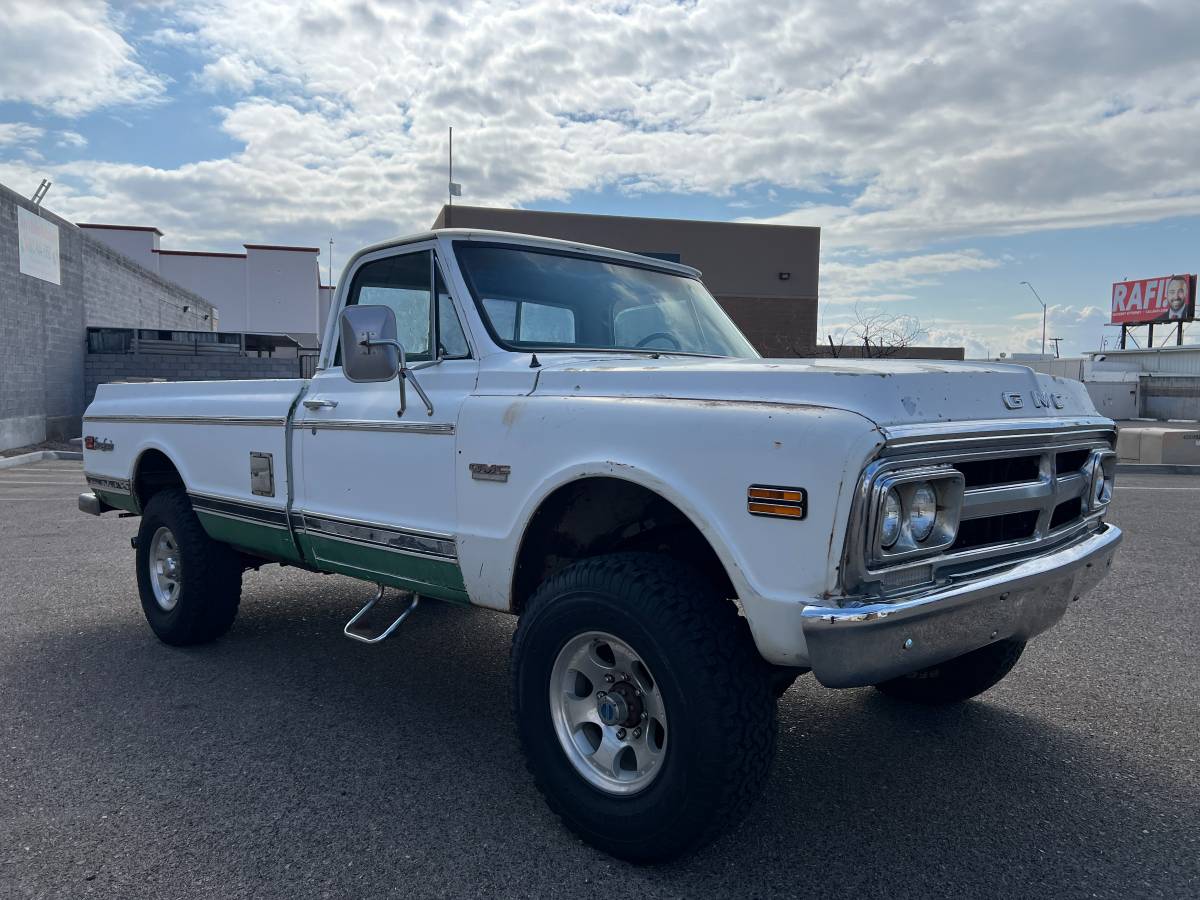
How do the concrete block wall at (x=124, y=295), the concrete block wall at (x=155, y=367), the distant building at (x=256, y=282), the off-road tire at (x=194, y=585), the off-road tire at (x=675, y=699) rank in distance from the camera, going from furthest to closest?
the distant building at (x=256, y=282) → the concrete block wall at (x=124, y=295) → the concrete block wall at (x=155, y=367) → the off-road tire at (x=194, y=585) → the off-road tire at (x=675, y=699)

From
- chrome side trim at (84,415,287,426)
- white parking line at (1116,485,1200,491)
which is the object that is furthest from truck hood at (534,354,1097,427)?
white parking line at (1116,485,1200,491)

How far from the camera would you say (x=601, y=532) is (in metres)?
3.24

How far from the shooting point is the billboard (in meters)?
58.3

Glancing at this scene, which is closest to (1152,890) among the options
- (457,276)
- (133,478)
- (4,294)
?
(457,276)

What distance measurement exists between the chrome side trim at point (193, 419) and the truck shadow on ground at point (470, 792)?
47.9 inches

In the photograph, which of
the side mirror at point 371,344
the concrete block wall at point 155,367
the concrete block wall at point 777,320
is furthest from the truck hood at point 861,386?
the concrete block wall at point 777,320

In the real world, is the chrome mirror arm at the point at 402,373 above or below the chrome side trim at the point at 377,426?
above

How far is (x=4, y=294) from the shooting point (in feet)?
52.1

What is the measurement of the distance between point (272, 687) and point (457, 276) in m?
2.12

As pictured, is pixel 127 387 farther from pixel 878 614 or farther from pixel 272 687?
pixel 878 614

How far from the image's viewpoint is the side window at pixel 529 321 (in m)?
3.68

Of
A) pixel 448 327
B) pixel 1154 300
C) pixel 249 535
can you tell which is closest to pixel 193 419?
pixel 249 535

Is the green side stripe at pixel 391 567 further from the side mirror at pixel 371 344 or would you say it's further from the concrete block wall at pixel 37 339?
the concrete block wall at pixel 37 339

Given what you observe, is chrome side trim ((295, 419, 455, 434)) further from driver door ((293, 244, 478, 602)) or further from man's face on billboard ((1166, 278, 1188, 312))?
man's face on billboard ((1166, 278, 1188, 312))
